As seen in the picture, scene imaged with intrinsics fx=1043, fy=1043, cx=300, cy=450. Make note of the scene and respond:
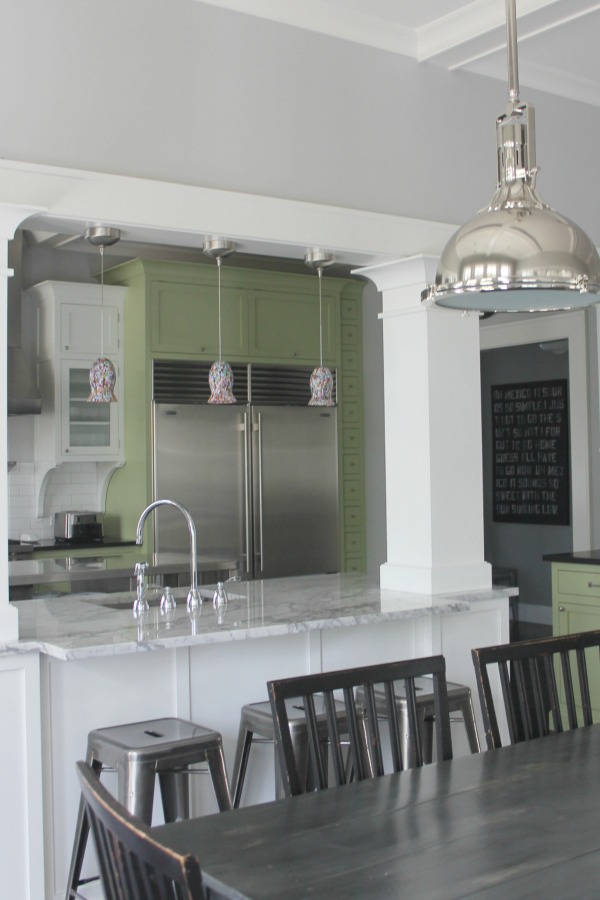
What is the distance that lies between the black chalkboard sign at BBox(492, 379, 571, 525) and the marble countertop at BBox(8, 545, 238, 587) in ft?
11.9

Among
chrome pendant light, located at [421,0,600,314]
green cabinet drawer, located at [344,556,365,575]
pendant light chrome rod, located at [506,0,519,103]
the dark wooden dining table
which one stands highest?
pendant light chrome rod, located at [506,0,519,103]

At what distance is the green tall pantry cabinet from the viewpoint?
6344 millimetres

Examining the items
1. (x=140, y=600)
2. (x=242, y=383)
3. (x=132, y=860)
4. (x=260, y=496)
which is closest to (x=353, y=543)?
(x=260, y=496)

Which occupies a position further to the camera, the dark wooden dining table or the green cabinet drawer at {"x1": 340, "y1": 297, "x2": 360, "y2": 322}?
the green cabinet drawer at {"x1": 340, "y1": 297, "x2": 360, "y2": 322}

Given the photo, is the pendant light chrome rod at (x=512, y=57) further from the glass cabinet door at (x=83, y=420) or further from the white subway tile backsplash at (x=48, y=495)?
the white subway tile backsplash at (x=48, y=495)

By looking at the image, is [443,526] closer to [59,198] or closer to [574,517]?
[59,198]

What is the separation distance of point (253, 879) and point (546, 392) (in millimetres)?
7373

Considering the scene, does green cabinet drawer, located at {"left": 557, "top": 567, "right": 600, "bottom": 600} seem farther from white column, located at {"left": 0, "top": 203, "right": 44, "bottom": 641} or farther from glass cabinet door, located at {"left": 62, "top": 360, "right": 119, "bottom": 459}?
white column, located at {"left": 0, "top": 203, "right": 44, "bottom": 641}

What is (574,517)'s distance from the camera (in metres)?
7.16

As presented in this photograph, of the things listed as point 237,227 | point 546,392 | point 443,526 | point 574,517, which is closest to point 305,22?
point 237,227

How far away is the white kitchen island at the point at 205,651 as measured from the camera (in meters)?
3.05

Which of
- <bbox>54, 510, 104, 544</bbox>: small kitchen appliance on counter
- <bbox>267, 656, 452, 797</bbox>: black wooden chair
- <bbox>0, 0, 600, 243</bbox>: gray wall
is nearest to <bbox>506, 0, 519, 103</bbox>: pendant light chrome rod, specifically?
<bbox>267, 656, 452, 797</bbox>: black wooden chair

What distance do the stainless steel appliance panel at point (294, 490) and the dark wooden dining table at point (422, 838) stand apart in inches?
171

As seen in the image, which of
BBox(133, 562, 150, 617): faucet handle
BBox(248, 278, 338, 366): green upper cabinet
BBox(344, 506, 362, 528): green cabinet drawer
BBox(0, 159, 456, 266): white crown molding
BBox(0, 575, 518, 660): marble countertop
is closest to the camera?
BBox(0, 575, 518, 660): marble countertop
